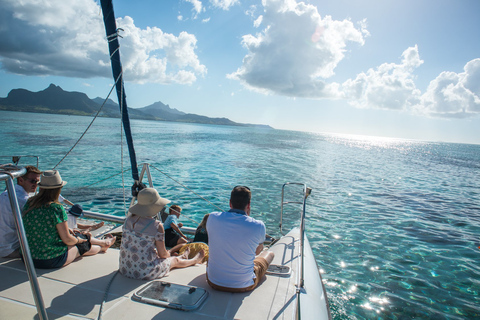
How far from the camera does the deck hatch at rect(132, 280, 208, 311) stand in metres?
3.11

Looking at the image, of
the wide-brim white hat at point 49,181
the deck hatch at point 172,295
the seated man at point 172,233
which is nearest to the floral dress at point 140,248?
the deck hatch at point 172,295

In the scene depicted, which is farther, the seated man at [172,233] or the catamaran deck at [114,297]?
the seated man at [172,233]

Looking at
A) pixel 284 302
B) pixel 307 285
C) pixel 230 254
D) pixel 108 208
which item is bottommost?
pixel 108 208

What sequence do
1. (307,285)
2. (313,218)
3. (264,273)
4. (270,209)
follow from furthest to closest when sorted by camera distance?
(270,209) < (313,218) < (307,285) < (264,273)

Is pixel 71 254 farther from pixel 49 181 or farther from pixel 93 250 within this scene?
pixel 49 181

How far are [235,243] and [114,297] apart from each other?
1.58 m

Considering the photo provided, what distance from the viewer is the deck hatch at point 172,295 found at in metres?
3.11

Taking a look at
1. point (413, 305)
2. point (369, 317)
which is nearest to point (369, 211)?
point (413, 305)

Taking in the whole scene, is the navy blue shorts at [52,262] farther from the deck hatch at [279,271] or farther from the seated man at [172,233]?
the deck hatch at [279,271]

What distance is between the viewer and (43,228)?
3639 mm

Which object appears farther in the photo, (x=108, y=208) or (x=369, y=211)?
(x=369, y=211)

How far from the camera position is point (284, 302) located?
3443 millimetres

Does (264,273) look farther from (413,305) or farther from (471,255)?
(471,255)

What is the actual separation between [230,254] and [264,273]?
2.87 feet
